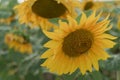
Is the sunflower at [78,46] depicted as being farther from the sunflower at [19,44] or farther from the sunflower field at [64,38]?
the sunflower at [19,44]

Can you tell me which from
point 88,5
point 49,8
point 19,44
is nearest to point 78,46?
point 49,8

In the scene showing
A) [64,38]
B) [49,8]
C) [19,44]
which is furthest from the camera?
[19,44]

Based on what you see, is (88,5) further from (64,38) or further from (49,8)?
(64,38)

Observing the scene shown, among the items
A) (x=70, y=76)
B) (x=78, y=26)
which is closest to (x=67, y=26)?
(x=78, y=26)

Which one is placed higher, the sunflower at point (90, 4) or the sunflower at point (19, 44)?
the sunflower at point (90, 4)

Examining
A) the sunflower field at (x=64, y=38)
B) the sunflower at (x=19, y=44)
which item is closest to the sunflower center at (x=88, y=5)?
the sunflower field at (x=64, y=38)

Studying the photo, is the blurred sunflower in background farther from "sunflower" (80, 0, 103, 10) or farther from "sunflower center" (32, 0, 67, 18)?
"sunflower center" (32, 0, 67, 18)

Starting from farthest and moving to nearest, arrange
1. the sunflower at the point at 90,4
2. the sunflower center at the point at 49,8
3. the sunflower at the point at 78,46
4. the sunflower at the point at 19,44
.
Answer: the sunflower at the point at 19,44 < the sunflower at the point at 90,4 < the sunflower center at the point at 49,8 < the sunflower at the point at 78,46
